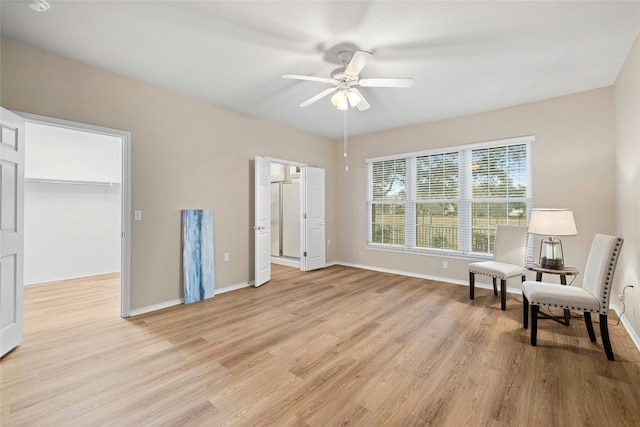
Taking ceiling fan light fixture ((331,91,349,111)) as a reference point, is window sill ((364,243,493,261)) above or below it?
below

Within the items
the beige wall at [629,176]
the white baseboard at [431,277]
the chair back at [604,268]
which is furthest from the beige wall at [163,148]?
the beige wall at [629,176]

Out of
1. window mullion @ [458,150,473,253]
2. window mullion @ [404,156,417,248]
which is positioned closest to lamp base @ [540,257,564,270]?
window mullion @ [458,150,473,253]

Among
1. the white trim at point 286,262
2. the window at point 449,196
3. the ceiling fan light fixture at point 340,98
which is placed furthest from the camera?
the white trim at point 286,262

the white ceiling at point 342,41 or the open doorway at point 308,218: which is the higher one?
the white ceiling at point 342,41

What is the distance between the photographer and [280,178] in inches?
265

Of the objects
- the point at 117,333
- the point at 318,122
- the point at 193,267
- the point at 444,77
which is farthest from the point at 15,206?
the point at 444,77

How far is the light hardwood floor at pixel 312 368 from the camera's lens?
1.68 meters

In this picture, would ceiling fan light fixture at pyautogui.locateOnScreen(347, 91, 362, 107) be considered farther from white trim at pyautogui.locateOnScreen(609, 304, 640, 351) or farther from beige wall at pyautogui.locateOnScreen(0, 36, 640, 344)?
white trim at pyautogui.locateOnScreen(609, 304, 640, 351)

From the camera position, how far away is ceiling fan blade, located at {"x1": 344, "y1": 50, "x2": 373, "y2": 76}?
234cm

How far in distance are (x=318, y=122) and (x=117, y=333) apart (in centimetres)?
408

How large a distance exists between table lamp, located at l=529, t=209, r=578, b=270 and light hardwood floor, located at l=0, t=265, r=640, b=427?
0.68m

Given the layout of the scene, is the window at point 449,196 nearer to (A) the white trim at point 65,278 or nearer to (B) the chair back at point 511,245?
(B) the chair back at point 511,245

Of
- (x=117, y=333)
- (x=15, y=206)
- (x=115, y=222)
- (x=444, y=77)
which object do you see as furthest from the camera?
(x=115, y=222)

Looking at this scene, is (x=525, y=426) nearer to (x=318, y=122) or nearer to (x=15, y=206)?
(x=15, y=206)
